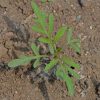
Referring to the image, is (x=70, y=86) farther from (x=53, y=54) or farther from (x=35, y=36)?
(x=35, y=36)

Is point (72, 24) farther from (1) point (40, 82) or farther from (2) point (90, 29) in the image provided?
(1) point (40, 82)

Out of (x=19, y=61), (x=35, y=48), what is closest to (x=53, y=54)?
(x=35, y=48)

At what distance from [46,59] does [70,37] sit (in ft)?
0.79

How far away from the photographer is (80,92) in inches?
84.4

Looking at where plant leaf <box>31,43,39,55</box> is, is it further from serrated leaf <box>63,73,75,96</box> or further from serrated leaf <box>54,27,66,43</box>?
serrated leaf <box>63,73,75,96</box>

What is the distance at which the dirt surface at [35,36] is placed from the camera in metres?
2.13

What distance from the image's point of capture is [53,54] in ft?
6.95

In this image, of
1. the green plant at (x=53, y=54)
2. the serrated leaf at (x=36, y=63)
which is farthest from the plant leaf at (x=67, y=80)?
the serrated leaf at (x=36, y=63)

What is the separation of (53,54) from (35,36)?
24 centimetres

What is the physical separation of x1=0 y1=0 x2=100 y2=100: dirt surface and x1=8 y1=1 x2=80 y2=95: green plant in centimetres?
12

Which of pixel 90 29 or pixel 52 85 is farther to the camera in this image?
pixel 90 29

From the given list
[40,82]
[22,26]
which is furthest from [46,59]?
[22,26]

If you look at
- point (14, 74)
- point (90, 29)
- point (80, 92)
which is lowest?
point (80, 92)

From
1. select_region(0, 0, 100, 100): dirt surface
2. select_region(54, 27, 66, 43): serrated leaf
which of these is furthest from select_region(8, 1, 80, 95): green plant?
select_region(0, 0, 100, 100): dirt surface
